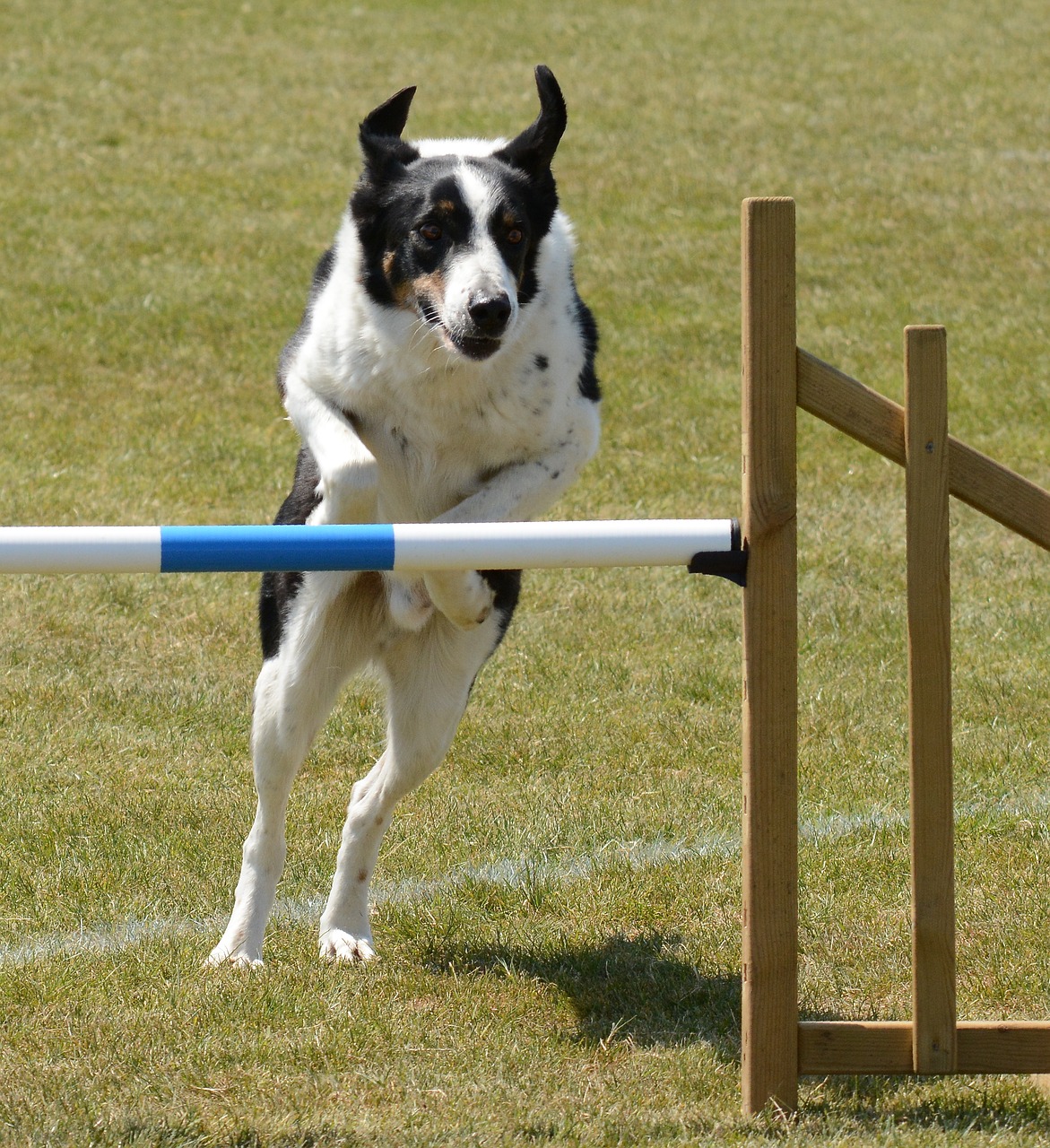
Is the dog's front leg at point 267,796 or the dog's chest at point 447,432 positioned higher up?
the dog's chest at point 447,432

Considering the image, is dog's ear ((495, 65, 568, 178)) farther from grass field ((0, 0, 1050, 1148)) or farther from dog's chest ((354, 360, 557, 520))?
grass field ((0, 0, 1050, 1148))

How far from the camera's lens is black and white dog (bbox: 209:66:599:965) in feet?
15.0

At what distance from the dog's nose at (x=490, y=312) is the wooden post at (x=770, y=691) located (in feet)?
3.27

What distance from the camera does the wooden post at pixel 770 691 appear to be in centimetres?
353

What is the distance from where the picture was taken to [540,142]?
4.79 metres

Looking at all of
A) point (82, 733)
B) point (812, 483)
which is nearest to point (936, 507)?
point (82, 733)

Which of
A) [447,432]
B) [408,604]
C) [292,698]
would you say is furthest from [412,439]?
[292,698]

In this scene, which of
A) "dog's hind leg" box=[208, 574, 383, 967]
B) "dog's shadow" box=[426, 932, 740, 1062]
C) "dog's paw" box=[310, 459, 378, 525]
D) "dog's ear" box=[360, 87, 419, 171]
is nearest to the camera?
"dog's shadow" box=[426, 932, 740, 1062]

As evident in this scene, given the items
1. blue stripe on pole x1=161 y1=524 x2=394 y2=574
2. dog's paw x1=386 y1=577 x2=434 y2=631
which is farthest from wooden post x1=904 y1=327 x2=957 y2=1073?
dog's paw x1=386 y1=577 x2=434 y2=631

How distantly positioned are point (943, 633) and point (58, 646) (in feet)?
14.4

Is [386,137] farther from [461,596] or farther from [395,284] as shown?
[461,596]

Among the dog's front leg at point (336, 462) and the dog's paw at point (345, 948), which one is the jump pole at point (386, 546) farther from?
the dog's paw at point (345, 948)

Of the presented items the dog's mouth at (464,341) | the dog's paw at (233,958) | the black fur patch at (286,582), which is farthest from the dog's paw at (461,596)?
the dog's paw at (233,958)

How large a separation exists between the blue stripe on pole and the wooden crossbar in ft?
2.70
